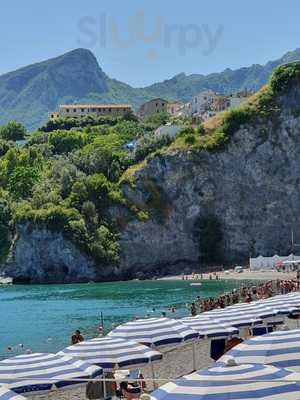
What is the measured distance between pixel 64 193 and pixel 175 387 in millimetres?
101526

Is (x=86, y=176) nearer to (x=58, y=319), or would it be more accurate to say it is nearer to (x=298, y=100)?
(x=298, y=100)

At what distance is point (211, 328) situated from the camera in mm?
25656

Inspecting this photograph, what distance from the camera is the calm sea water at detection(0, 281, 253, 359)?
4538cm

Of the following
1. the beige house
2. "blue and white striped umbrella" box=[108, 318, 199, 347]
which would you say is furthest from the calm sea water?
the beige house

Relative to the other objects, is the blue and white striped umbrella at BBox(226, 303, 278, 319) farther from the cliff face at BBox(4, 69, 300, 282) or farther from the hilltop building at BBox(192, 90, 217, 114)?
the hilltop building at BBox(192, 90, 217, 114)

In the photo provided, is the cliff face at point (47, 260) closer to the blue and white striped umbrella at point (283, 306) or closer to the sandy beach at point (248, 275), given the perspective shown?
the sandy beach at point (248, 275)

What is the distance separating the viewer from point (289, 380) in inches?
501

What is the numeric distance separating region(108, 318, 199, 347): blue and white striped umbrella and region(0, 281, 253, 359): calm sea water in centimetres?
1310

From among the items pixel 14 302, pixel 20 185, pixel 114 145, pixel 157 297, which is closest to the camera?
pixel 157 297

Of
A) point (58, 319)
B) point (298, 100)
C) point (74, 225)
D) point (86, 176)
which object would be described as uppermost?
point (298, 100)

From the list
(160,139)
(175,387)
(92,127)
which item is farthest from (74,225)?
(175,387)

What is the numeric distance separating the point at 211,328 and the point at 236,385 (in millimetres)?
13236

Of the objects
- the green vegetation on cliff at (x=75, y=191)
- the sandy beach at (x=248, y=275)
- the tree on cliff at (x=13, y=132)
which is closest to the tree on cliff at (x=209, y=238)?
the sandy beach at (x=248, y=275)

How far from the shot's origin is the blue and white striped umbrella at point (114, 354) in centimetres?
2027
